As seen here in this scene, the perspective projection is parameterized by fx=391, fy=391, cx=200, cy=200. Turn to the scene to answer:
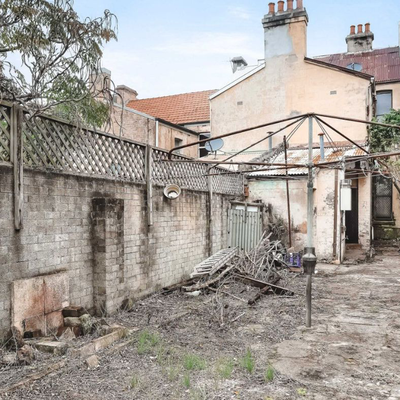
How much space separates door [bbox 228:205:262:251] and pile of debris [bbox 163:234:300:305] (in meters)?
0.88

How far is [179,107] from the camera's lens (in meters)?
23.1

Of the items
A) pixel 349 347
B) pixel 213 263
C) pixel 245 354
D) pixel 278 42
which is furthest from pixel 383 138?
pixel 245 354

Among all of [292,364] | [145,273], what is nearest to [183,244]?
[145,273]

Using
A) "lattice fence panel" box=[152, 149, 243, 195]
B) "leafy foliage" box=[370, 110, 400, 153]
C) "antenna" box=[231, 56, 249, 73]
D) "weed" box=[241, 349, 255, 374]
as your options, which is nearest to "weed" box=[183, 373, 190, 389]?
"weed" box=[241, 349, 255, 374]

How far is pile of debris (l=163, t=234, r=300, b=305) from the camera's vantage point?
326 inches

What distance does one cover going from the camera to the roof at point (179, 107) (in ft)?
72.0

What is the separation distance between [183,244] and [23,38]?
5435 mm

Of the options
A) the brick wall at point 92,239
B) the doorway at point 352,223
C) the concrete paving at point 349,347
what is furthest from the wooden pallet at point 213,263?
the doorway at point 352,223

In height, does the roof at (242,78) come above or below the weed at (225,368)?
above

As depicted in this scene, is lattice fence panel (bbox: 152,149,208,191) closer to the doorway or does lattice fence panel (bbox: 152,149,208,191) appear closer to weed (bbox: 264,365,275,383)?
weed (bbox: 264,365,275,383)

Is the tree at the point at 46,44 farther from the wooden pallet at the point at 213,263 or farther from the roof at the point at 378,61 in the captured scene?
the roof at the point at 378,61

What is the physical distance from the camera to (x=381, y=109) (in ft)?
71.2

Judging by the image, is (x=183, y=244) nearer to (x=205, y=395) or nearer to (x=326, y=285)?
(x=326, y=285)

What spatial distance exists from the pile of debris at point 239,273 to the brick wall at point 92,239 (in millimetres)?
541
